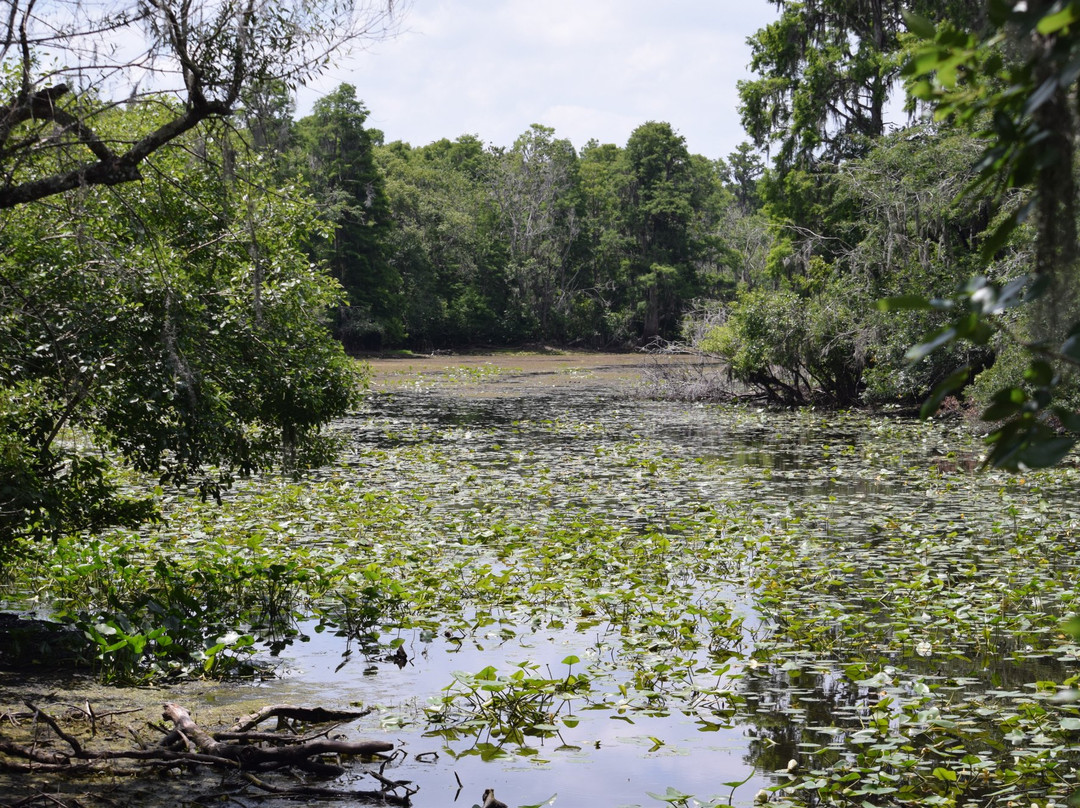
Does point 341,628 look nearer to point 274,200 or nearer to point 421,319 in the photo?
point 274,200

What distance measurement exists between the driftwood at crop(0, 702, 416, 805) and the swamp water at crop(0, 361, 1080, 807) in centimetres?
27

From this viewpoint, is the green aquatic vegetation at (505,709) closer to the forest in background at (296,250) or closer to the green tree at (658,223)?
the forest in background at (296,250)

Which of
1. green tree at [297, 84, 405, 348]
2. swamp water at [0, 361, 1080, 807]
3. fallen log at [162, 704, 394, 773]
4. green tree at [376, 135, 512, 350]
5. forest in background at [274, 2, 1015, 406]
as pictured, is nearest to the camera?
fallen log at [162, 704, 394, 773]

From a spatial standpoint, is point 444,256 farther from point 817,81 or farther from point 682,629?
point 682,629

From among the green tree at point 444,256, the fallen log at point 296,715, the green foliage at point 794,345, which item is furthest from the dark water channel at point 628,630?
the green tree at point 444,256

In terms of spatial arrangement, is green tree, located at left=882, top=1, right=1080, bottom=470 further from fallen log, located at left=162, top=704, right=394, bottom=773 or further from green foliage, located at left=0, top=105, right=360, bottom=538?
green foliage, located at left=0, top=105, right=360, bottom=538

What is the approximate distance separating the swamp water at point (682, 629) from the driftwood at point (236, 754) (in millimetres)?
272

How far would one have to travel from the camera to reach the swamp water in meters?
4.95

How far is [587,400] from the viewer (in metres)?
29.7

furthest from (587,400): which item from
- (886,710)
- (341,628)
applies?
(886,710)

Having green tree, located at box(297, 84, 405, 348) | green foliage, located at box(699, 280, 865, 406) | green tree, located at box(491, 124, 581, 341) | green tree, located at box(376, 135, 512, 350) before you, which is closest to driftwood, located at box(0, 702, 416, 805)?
green foliage, located at box(699, 280, 865, 406)

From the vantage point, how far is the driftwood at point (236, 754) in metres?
4.62

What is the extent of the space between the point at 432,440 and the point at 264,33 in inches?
530

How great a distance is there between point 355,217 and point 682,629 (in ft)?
143
